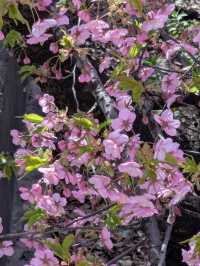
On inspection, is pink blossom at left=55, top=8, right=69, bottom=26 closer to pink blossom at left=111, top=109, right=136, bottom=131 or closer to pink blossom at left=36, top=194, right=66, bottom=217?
pink blossom at left=111, top=109, right=136, bottom=131

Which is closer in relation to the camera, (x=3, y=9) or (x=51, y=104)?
(x=3, y=9)

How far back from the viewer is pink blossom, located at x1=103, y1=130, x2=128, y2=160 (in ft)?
4.63

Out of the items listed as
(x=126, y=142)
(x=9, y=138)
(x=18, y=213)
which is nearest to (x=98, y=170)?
(x=126, y=142)

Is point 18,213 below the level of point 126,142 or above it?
below

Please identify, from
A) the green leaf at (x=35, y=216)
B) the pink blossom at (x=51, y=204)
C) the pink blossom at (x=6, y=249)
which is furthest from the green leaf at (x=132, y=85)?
the pink blossom at (x=6, y=249)

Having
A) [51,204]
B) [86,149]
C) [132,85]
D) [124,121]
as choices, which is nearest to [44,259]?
[51,204]

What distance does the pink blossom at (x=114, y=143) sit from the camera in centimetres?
141

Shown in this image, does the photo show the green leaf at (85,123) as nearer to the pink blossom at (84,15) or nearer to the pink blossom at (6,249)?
the pink blossom at (84,15)

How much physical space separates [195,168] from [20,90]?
236 cm

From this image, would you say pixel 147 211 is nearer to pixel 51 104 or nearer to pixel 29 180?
pixel 51 104

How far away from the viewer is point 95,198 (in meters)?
1.96

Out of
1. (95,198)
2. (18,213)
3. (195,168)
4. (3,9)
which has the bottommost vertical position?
(18,213)

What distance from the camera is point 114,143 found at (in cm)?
142

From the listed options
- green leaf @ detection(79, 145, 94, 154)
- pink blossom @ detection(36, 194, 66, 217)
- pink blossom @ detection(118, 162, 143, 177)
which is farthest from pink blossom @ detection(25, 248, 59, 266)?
pink blossom @ detection(118, 162, 143, 177)
